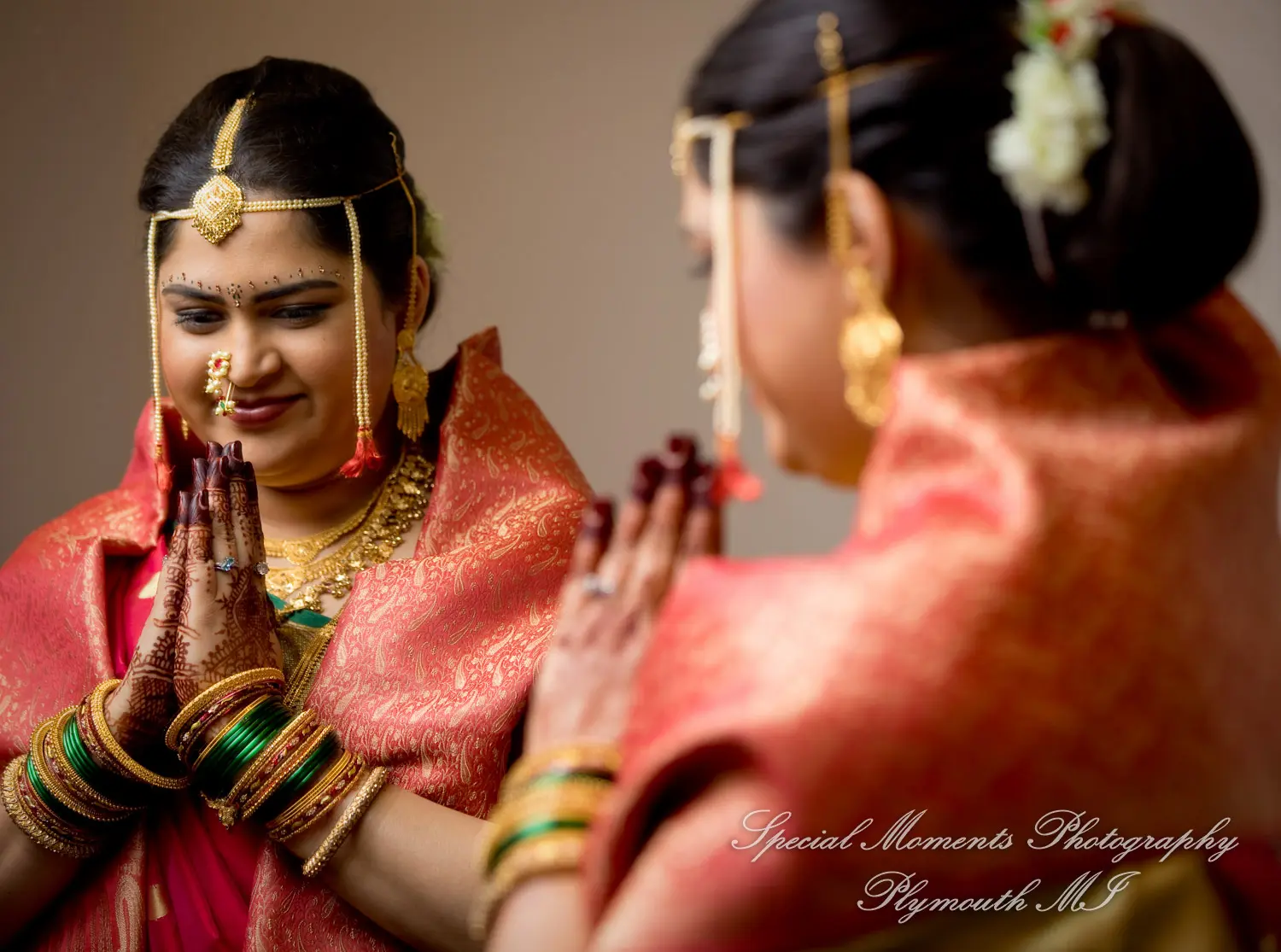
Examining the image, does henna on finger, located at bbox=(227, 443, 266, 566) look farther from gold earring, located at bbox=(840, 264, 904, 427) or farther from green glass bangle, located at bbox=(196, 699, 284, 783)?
gold earring, located at bbox=(840, 264, 904, 427)

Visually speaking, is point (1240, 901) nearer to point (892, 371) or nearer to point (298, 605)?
point (892, 371)

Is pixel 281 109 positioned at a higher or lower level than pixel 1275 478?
higher

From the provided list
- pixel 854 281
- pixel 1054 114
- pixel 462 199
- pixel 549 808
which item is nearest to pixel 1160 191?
pixel 1054 114

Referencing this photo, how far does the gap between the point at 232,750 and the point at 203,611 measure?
141 millimetres

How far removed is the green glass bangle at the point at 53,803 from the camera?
131cm

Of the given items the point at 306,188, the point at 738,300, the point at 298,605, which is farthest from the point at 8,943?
the point at 738,300

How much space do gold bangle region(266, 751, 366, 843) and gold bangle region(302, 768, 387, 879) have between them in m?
0.01

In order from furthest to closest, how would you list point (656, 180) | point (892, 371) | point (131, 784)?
1. point (656, 180)
2. point (131, 784)
3. point (892, 371)

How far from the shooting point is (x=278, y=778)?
4.11ft

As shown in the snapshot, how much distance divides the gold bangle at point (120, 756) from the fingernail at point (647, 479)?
653mm

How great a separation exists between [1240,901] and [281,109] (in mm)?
1215

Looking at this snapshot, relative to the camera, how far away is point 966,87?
83 cm

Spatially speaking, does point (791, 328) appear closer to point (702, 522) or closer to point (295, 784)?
point (702, 522)

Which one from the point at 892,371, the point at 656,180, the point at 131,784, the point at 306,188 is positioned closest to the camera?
the point at 892,371
